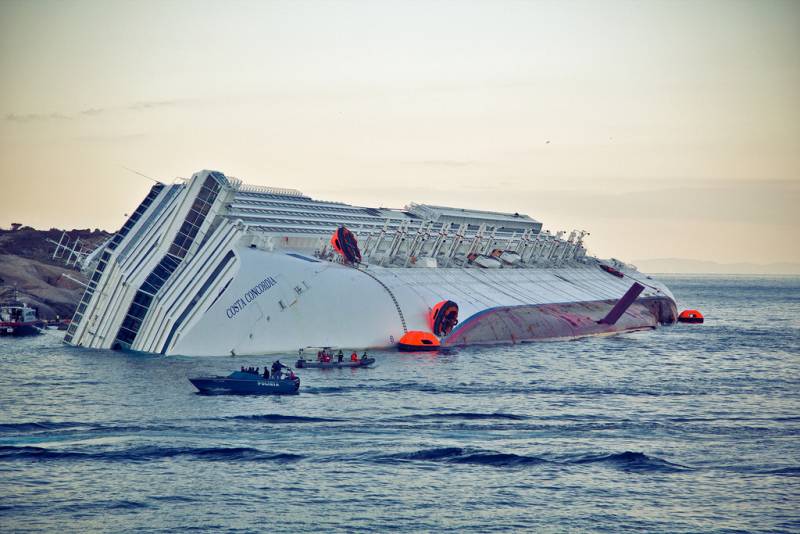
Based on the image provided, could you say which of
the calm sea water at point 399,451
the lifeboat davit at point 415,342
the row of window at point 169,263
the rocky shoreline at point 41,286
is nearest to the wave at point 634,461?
the calm sea water at point 399,451

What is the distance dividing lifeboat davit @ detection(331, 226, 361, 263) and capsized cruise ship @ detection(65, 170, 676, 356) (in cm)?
16

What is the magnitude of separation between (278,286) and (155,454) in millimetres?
38325

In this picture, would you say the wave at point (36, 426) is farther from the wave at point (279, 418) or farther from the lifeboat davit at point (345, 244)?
the lifeboat davit at point (345, 244)

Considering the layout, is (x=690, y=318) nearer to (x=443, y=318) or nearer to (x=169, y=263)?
(x=443, y=318)

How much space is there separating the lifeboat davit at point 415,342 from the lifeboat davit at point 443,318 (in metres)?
3.72

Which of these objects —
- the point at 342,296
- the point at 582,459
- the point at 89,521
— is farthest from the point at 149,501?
the point at 342,296

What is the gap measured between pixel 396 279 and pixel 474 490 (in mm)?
60514

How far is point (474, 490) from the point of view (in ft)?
155

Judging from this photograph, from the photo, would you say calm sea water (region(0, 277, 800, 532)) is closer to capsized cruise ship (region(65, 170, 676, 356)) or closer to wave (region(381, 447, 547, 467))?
wave (region(381, 447, 547, 467))

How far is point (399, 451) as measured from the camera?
5334 cm

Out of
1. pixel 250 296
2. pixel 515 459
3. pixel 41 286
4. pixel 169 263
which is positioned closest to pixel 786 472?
pixel 515 459

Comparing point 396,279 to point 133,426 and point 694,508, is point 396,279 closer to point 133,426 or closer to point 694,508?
point 133,426

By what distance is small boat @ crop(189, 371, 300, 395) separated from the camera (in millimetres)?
67625

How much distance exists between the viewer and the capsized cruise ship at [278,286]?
8806 cm
